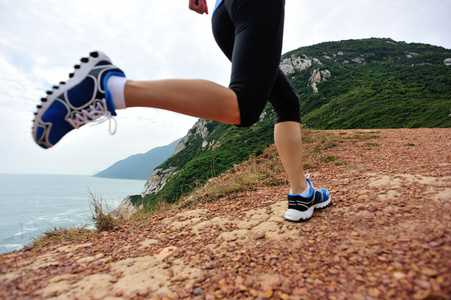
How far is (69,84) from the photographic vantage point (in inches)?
42.4

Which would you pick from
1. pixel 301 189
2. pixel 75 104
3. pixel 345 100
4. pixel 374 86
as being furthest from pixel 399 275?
pixel 374 86

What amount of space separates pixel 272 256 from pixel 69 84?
1404 millimetres

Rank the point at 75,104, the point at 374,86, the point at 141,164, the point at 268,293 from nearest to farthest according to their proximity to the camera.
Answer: the point at 268,293 < the point at 75,104 < the point at 374,86 < the point at 141,164

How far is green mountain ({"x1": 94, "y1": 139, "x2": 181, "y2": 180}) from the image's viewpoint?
504 ft

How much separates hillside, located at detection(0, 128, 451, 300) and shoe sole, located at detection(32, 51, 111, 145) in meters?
0.83

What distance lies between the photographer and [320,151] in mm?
5539

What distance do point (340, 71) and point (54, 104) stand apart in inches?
1848

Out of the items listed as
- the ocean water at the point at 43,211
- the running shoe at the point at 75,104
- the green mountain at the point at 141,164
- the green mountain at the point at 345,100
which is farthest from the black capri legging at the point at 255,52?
the green mountain at the point at 141,164

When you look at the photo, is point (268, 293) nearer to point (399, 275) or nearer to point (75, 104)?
point (399, 275)

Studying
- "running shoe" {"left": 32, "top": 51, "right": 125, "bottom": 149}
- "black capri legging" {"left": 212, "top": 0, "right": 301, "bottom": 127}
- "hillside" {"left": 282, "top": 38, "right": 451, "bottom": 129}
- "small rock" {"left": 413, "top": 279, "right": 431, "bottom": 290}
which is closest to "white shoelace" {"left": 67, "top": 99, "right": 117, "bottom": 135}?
"running shoe" {"left": 32, "top": 51, "right": 125, "bottom": 149}

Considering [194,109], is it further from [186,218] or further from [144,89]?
[186,218]

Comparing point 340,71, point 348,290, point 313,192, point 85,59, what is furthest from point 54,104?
point 340,71

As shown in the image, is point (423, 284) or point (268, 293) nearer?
point (423, 284)

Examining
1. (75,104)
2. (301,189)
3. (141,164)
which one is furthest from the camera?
(141,164)
